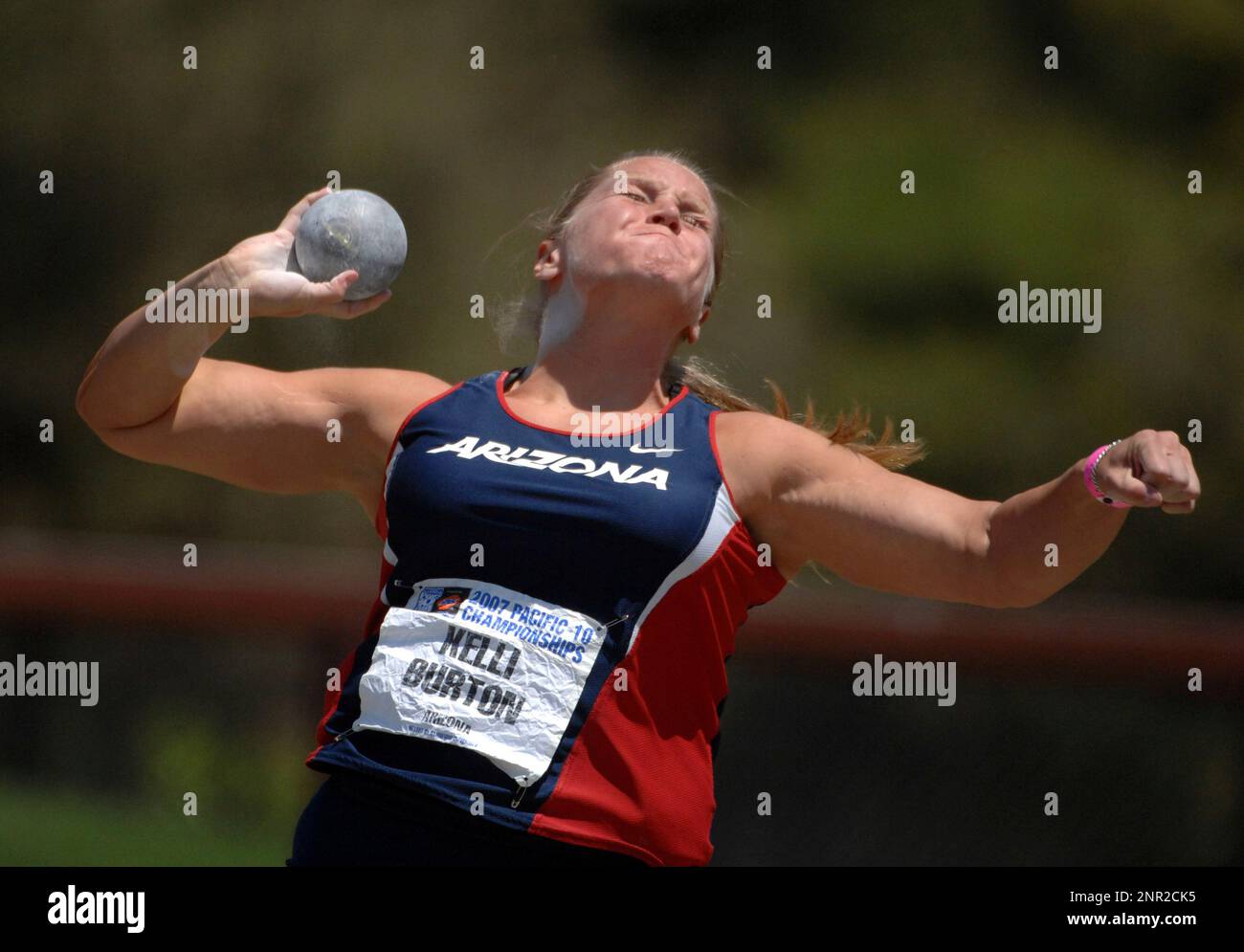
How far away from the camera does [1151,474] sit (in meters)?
2.48

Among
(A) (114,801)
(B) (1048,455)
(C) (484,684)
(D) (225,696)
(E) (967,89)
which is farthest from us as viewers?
(E) (967,89)

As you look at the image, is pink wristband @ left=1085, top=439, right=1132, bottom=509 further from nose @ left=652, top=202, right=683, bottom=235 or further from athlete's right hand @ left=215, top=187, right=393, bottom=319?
athlete's right hand @ left=215, top=187, right=393, bottom=319

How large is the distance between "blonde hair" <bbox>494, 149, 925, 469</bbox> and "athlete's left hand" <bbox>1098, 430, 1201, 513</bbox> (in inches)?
23.1

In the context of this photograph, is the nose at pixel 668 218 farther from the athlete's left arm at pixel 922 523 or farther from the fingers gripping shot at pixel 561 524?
the athlete's left arm at pixel 922 523

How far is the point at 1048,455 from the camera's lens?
948 centimetres

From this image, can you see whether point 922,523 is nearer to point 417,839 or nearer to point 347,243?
point 417,839

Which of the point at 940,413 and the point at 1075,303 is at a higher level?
the point at 1075,303

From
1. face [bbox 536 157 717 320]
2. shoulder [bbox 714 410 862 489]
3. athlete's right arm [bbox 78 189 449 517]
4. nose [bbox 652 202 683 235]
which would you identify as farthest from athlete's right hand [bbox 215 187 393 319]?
shoulder [bbox 714 410 862 489]

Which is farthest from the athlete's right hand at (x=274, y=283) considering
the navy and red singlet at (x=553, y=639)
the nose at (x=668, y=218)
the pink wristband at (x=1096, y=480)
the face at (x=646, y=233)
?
the pink wristband at (x=1096, y=480)

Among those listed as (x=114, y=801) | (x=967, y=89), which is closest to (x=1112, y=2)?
(x=967, y=89)

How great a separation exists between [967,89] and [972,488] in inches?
98.0

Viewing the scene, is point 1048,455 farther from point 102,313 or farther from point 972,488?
point 102,313

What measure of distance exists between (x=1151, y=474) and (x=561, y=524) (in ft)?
3.10

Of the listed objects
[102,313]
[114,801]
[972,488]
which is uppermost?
[102,313]
